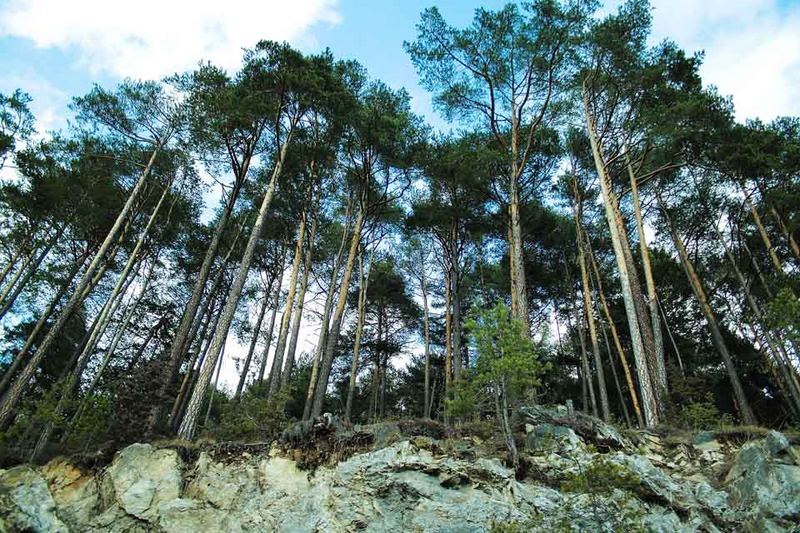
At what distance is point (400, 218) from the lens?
15.6 m

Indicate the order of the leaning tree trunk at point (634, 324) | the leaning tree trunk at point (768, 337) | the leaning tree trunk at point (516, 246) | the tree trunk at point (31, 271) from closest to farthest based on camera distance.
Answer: the leaning tree trunk at point (634, 324) < the leaning tree trunk at point (516, 246) < the leaning tree trunk at point (768, 337) < the tree trunk at point (31, 271)

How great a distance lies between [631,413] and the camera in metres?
18.1

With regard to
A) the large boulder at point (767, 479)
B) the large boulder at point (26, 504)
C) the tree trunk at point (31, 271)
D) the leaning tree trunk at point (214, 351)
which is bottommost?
the large boulder at point (26, 504)

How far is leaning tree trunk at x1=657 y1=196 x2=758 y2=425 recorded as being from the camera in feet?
32.9

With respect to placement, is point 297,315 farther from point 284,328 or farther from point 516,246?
point 516,246

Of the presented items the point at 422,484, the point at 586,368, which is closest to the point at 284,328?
the point at 422,484

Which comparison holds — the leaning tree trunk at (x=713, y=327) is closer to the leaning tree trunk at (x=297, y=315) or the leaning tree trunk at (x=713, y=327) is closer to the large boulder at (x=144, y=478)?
the leaning tree trunk at (x=297, y=315)

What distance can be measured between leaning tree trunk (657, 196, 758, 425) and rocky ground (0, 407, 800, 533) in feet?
18.4

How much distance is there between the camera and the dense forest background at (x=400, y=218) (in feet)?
28.8

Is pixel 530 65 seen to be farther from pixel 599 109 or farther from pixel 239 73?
pixel 239 73

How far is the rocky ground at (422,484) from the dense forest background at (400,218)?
2.88 feet

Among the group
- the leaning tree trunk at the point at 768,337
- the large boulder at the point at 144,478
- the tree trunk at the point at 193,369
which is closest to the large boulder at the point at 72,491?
the large boulder at the point at 144,478

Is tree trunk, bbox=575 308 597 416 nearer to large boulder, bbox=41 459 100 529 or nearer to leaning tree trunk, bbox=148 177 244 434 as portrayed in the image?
leaning tree trunk, bbox=148 177 244 434

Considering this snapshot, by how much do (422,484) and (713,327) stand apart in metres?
10.5
